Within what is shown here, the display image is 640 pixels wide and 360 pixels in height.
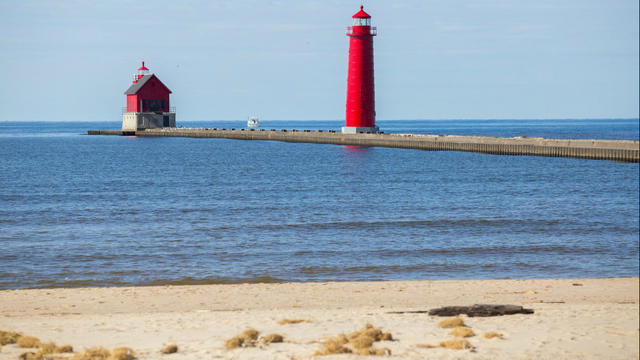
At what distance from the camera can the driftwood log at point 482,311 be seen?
12.7 metres

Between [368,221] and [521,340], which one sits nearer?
[521,340]

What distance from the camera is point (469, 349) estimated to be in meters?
10.5

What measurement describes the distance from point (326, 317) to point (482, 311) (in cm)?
268

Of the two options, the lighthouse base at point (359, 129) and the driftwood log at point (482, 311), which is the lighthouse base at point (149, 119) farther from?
the driftwood log at point (482, 311)

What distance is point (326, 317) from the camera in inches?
516

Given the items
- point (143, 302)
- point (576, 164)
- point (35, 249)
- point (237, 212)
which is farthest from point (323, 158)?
point (143, 302)

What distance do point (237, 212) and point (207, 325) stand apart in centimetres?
1778

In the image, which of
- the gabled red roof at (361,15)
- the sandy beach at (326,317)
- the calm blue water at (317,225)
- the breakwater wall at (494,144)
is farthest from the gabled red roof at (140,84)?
the sandy beach at (326,317)

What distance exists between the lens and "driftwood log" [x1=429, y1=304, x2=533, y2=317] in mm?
12672

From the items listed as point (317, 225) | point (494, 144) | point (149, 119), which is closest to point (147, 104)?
point (149, 119)

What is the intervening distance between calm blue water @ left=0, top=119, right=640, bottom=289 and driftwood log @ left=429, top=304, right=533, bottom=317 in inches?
192

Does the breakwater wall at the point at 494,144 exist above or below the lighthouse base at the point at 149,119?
below

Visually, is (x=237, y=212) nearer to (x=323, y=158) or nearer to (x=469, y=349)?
(x=469, y=349)

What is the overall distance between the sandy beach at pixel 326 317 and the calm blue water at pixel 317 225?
161 cm
